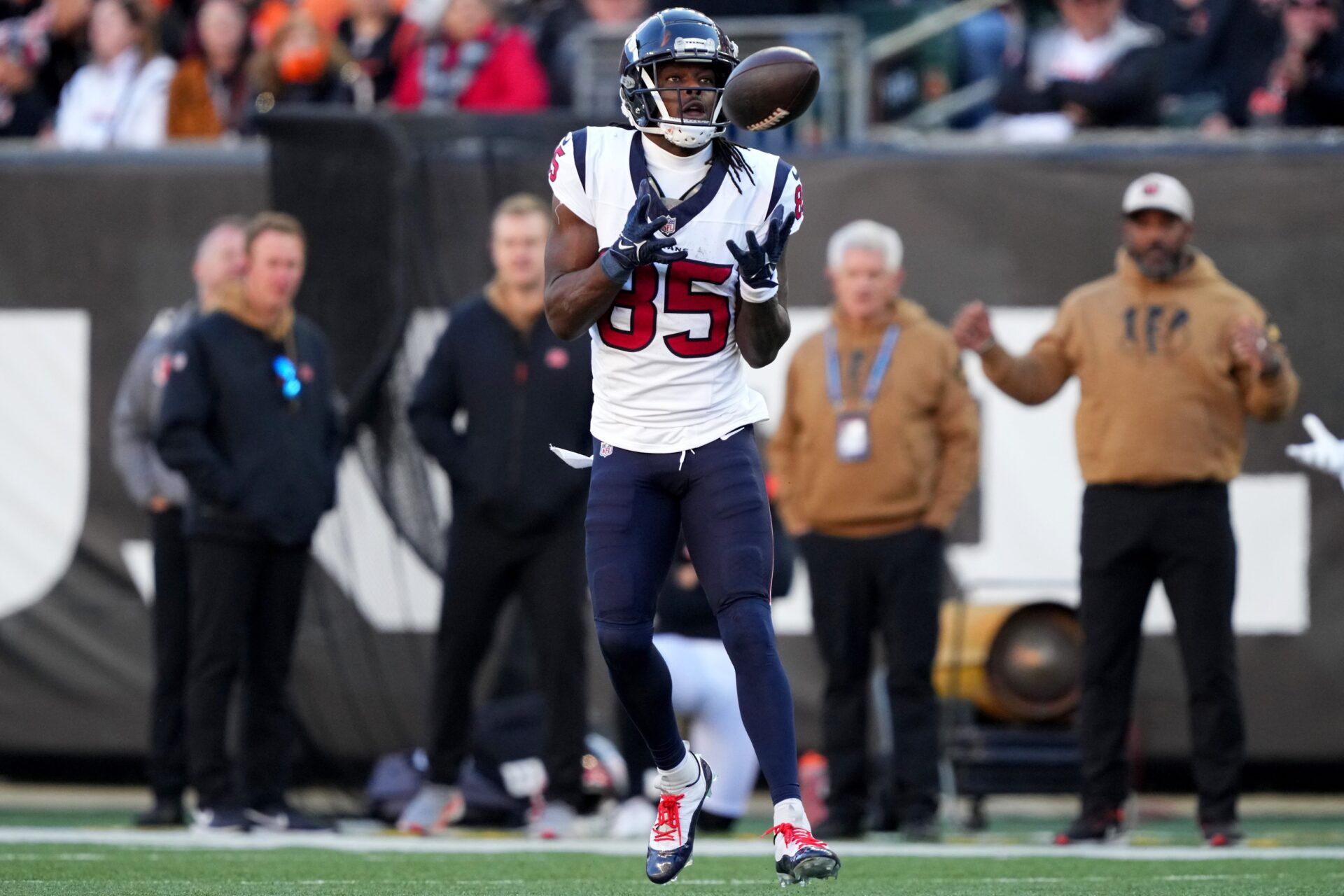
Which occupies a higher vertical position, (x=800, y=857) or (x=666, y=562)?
(x=666, y=562)

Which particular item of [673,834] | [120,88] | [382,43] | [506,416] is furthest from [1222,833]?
[120,88]

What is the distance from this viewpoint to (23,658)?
28.0ft

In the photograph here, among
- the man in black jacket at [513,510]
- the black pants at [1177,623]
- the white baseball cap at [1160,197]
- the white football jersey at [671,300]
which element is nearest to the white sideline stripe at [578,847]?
the black pants at [1177,623]

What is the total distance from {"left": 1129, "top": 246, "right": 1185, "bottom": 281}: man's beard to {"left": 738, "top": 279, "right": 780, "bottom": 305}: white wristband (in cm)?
251

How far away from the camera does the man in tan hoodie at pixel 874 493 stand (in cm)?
686

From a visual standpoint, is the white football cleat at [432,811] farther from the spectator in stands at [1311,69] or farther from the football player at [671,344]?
the spectator in stands at [1311,69]

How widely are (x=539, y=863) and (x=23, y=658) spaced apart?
12.3ft

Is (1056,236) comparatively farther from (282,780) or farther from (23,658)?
(23,658)

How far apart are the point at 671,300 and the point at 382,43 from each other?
578cm

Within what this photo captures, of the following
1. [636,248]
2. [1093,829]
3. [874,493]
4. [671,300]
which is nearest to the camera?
[636,248]

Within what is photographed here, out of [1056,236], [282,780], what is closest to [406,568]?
[282,780]

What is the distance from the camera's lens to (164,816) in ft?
23.6

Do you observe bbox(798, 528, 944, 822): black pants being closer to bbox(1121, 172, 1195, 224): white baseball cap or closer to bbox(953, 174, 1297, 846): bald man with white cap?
bbox(953, 174, 1297, 846): bald man with white cap

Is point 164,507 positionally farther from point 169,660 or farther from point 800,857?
point 800,857
